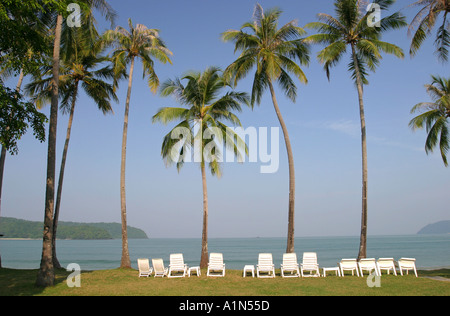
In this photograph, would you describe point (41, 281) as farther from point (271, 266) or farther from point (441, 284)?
point (441, 284)

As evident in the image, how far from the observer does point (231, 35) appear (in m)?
18.7

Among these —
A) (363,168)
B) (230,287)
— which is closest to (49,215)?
(230,287)

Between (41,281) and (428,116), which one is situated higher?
(428,116)

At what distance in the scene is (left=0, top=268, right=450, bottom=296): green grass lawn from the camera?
1005 cm

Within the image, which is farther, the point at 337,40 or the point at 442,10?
the point at 337,40

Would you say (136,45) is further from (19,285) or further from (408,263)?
(408,263)

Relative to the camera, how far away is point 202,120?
19.5m

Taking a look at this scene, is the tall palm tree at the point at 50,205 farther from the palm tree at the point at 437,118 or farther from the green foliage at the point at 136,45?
the palm tree at the point at 437,118

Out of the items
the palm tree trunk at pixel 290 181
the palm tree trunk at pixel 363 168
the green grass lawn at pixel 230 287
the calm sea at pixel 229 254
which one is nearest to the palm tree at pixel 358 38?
the palm tree trunk at pixel 363 168

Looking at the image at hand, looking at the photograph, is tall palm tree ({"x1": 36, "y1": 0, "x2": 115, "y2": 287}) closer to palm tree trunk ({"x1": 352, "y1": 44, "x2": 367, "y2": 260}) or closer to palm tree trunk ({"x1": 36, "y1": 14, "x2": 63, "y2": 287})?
palm tree trunk ({"x1": 36, "y1": 14, "x2": 63, "y2": 287})

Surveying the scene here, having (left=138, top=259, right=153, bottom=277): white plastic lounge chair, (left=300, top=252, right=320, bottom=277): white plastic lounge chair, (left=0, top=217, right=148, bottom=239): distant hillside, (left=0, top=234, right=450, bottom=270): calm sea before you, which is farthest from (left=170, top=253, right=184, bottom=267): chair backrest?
(left=0, top=217, right=148, bottom=239): distant hillside
